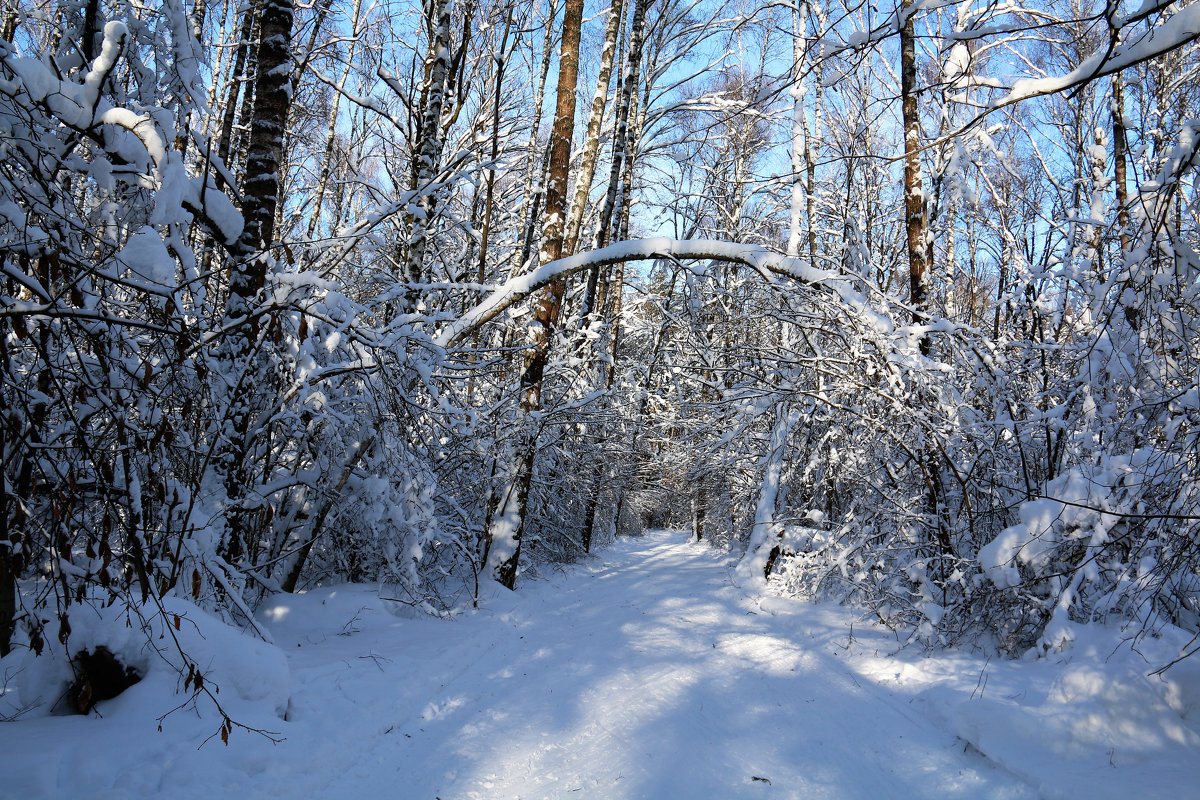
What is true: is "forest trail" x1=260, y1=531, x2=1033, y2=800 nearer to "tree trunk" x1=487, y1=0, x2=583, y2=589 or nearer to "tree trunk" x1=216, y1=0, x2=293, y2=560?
"tree trunk" x1=216, y1=0, x2=293, y2=560

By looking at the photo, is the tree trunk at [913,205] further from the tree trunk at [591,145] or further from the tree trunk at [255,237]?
the tree trunk at [255,237]

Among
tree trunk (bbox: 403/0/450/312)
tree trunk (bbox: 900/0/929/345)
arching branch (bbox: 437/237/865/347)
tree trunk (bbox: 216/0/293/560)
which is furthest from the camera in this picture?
tree trunk (bbox: 403/0/450/312)

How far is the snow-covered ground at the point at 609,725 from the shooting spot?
3.08 m

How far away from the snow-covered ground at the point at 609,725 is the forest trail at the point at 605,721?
16mm

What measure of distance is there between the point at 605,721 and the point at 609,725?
8cm

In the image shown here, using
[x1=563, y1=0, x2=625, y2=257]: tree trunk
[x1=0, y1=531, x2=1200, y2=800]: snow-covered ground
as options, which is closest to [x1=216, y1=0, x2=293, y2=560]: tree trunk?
[x1=0, y1=531, x2=1200, y2=800]: snow-covered ground

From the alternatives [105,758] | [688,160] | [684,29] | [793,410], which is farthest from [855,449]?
[684,29]

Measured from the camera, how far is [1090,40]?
10.2 meters

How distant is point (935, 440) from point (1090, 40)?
8596 mm

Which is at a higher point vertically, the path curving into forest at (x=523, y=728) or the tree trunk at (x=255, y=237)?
the tree trunk at (x=255, y=237)

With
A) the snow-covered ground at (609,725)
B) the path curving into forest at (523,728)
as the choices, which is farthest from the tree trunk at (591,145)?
the snow-covered ground at (609,725)

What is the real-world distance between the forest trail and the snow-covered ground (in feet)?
0.05

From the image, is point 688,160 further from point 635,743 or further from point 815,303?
point 635,743

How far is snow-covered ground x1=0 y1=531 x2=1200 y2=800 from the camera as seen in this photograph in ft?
10.1
